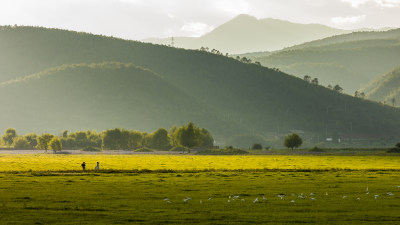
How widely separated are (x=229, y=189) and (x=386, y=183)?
20.3 meters

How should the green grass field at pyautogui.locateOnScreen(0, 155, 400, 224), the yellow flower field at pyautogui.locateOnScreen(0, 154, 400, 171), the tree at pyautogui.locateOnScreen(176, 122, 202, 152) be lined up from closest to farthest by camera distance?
the green grass field at pyautogui.locateOnScreen(0, 155, 400, 224) < the yellow flower field at pyautogui.locateOnScreen(0, 154, 400, 171) < the tree at pyautogui.locateOnScreen(176, 122, 202, 152)

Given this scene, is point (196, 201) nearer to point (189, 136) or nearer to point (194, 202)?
point (194, 202)

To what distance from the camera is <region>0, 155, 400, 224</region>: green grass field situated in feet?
123

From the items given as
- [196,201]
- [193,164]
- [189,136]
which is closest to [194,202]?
[196,201]

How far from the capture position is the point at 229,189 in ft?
186

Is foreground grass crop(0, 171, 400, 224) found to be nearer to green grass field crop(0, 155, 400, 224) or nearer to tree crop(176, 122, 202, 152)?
green grass field crop(0, 155, 400, 224)

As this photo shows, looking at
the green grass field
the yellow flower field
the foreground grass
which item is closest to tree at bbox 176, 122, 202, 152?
the yellow flower field

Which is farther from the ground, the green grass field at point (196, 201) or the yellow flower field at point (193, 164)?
the yellow flower field at point (193, 164)

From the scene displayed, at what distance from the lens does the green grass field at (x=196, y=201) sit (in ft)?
123

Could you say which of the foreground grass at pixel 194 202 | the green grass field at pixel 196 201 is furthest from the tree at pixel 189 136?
the foreground grass at pixel 194 202

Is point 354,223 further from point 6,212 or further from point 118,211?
point 6,212

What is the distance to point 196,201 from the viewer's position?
4644 cm

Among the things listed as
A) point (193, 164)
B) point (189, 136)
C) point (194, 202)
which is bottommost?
point (194, 202)

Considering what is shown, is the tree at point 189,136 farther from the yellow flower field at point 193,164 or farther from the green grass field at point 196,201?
the green grass field at point 196,201
